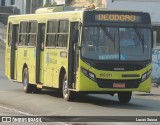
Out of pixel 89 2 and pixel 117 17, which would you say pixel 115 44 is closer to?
pixel 117 17

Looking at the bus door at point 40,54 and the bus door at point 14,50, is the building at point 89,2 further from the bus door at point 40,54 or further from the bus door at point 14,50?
the bus door at point 40,54

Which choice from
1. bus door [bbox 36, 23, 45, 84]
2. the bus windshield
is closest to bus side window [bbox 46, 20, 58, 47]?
bus door [bbox 36, 23, 45, 84]

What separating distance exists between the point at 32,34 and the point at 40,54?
107 cm

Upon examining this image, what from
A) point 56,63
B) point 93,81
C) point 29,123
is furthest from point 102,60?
point 29,123

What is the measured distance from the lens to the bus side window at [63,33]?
2098 centimetres

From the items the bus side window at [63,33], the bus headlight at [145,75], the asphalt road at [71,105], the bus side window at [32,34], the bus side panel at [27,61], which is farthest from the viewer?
the bus side panel at [27,61]

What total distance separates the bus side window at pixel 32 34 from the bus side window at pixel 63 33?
7.69 ft

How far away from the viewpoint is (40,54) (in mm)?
23328

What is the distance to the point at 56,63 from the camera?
71.3ft

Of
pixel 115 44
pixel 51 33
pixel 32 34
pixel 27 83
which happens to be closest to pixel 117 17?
pixel 115 44

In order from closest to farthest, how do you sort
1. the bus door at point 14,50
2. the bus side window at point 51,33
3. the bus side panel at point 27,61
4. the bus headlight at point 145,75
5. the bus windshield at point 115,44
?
the bus windshield at point 115,44 → the bus headlight at point 145,75 → the bus side window at point 51,33 → the bus side panel at point 27,61 → the bus door at point 14,50

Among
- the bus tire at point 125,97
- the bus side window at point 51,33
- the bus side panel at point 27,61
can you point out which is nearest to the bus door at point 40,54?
the bus side panel at point 27,61

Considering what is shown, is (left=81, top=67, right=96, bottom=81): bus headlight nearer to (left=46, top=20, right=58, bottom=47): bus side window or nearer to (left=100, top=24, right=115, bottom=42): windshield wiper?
(left=100, top=24, right=115, bottom=42): windshield wiper

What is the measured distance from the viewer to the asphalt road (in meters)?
17.4
